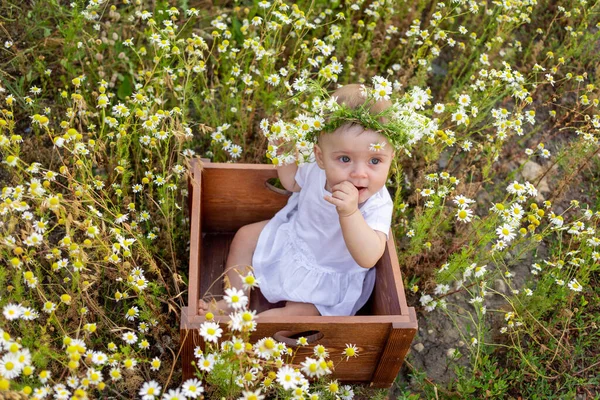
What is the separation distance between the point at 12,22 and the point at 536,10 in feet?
12.6

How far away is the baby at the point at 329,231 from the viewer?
2602 millimetres

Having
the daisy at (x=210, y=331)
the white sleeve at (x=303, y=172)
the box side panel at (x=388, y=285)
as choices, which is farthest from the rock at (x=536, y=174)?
the daisy at (x=210, y=331)

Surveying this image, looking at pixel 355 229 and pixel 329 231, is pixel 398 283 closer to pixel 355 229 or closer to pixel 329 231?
Answer: pixel 355 229

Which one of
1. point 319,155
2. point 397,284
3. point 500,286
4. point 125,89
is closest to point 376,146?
point 319,155

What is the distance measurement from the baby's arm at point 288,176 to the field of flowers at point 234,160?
146mm

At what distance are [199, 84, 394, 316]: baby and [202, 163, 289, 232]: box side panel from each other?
14cm

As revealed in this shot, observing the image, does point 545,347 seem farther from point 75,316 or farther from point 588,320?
point 75,316

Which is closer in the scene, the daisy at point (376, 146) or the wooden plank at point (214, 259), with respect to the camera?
the daisy at point (376, 146)

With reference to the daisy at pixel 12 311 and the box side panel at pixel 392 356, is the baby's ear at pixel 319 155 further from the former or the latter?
the daisy at pixel 12 311

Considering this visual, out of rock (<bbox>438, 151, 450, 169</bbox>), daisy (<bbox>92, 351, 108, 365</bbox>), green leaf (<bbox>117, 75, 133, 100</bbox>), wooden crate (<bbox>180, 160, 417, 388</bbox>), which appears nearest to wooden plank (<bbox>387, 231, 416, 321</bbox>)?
wooden crate (<bbox>180, 160, 417, 388</bbox>)

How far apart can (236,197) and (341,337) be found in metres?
1.07

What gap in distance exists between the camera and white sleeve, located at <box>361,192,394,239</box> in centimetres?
278

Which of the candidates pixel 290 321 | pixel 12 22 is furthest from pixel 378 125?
pixel 12 22

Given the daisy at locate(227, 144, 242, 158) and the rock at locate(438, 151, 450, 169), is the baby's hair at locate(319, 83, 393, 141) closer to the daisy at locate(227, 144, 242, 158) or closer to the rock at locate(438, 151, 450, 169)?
the daisy at locate(227, 144, 242, 158)
